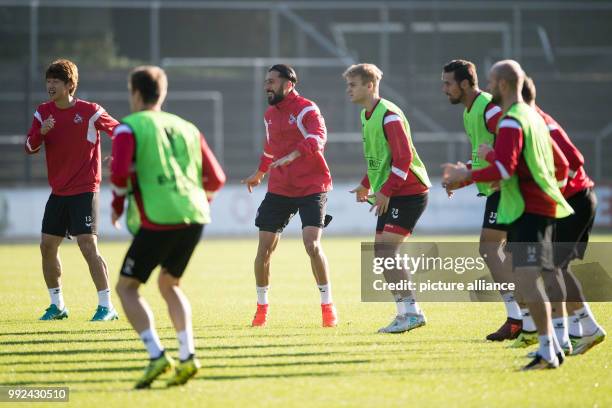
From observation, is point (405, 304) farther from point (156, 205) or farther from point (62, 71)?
point (62, 71)

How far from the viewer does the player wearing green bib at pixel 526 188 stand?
733 centimetres

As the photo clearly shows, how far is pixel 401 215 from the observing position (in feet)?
32.3

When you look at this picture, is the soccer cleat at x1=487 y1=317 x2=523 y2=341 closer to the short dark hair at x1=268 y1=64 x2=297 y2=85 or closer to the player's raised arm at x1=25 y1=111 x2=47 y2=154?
the short dark hair at x1=268 y1=64 x2=297 y2=85

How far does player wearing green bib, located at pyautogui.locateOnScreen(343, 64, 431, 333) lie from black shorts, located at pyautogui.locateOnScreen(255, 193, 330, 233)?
2.12 ft

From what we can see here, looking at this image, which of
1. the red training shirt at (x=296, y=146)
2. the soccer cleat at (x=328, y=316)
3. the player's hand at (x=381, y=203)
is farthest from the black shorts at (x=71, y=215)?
the player's hand at (x=381, y=203)

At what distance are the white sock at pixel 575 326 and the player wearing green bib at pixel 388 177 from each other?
1680mm

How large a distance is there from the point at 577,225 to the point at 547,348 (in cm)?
132

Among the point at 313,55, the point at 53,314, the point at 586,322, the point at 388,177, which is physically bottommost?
the point at 53,314

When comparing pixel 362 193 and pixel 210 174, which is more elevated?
pixel 210 174

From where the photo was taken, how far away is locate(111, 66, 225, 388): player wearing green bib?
6879mm

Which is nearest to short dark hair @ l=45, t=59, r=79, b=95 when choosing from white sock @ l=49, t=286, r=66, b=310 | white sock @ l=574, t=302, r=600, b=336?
white sock @ l=49, t=286, r=66, b=310

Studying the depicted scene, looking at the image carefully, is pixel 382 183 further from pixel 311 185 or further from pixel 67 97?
pixel 67 97

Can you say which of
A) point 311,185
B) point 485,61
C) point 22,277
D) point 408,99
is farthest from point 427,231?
point 311,185

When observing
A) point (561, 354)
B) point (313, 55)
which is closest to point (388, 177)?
point (561, 354)
